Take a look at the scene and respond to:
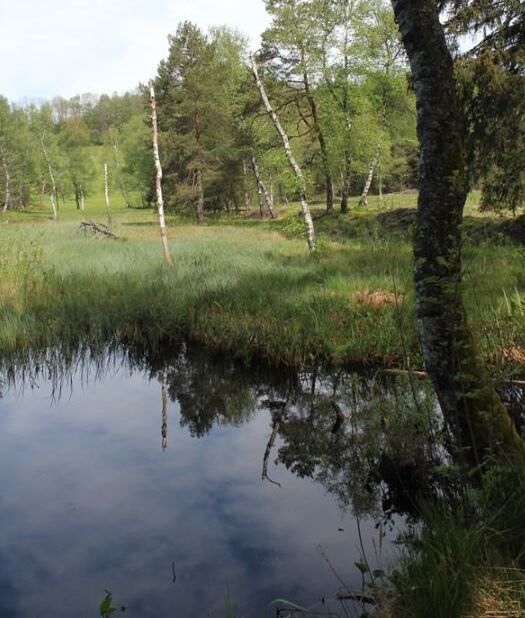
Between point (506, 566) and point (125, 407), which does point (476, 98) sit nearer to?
point (125, 407)

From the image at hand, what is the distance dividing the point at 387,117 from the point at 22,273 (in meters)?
27.7

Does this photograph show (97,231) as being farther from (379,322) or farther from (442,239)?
(442,239)

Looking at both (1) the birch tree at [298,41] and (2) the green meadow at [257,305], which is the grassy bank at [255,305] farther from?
(1) the birch tree at [298,41]

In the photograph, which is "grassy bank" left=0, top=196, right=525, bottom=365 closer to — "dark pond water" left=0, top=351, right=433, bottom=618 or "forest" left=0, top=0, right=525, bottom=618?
"forest" left=0, top=0, right=525, bottom=618

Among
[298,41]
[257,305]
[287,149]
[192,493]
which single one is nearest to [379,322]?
[257,305]

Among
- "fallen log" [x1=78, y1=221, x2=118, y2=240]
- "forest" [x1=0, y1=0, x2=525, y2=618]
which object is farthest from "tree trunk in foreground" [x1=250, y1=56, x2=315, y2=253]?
"fallen log" [x1=78, y1=221, x2=118, y2=240]

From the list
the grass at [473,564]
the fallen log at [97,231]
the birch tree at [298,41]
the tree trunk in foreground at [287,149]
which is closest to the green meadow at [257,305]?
the tree trunk in foreground at [287,149]

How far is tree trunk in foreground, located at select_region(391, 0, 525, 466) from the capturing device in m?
3.07

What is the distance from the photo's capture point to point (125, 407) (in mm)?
7328

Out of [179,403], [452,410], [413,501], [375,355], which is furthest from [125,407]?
[452,410]

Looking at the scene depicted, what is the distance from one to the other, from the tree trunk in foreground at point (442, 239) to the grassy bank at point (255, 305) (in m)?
2.99

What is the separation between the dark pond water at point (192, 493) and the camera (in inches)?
148

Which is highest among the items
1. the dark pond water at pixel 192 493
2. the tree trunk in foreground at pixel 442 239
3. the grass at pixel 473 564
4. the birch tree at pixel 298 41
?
the birch tree at pixel 298 41

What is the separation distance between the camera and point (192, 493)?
5.04 m
